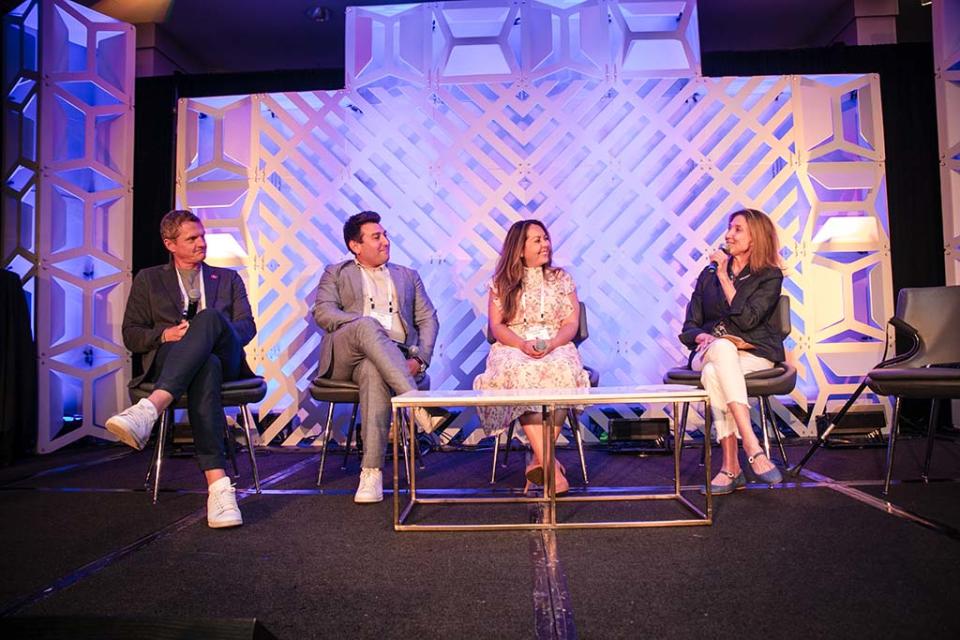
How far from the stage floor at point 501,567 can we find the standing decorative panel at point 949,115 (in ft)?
6.16

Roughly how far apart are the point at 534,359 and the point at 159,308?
1507 millimetres

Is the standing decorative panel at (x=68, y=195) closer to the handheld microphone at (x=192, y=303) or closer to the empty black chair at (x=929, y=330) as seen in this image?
the handheld microphone at (x=192, y=303)

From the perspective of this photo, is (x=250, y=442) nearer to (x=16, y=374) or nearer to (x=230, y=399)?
(x=230, y=399)

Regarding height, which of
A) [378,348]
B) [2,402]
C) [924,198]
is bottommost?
[2,402]

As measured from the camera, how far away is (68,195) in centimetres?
386

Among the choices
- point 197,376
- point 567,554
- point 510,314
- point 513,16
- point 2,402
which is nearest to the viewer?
point 567,554

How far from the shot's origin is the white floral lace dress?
2.59 meters

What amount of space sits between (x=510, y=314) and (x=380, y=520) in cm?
112

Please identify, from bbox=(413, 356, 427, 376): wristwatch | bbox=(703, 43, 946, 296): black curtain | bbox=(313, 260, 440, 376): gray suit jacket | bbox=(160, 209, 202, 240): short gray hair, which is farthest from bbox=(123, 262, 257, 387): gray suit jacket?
bbox=(703, 43, 946, 296): black curtain

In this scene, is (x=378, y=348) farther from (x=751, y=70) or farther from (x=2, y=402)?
(x=751, y=70)

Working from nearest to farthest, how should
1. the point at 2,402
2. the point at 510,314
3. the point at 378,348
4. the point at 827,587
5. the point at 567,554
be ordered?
the point at 827,587, the point at 567,554, the point at 378,348, the point at 510,314, the point at 2,402

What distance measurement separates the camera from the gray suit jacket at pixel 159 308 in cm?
248

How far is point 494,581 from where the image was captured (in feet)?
4.77

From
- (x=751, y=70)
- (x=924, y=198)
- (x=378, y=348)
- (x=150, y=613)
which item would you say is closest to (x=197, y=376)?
(x=378, y=348)
